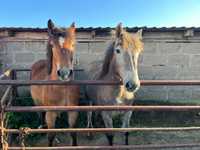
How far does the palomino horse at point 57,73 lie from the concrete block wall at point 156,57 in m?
1.02

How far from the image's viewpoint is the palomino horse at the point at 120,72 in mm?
4113

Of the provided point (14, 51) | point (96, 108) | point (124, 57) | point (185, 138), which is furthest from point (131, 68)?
point (14, 51)

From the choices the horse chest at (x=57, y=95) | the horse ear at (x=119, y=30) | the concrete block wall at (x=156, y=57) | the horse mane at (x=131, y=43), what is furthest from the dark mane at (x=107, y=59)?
the concrete block wall at (x=156, y=57)

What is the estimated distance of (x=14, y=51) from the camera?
7316 millimetres

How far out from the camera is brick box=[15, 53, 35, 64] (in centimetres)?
732

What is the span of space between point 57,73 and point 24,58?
312cm

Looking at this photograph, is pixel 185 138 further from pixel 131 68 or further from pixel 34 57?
pixel 34 57

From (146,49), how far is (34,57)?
2.18 metres

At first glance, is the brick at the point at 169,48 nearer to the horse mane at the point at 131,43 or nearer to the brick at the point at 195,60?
the brick at the point at 195,60

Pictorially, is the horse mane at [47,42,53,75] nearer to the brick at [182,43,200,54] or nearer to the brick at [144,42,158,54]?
the brick at [144,42,158,54]

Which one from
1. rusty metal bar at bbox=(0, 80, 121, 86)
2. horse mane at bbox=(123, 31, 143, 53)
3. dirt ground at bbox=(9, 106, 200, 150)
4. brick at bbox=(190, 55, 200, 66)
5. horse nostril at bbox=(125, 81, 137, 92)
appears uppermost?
horse mane at bbox=(123, 31, 143, 53)

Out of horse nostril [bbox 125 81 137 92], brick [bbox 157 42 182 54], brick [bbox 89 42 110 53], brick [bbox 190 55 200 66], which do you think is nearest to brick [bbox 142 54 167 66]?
brick [bbox 157 42 182 54]

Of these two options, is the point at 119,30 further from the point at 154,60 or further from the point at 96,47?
the point at 154,60

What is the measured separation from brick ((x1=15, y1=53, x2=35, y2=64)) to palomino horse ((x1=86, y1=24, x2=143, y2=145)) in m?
1.56
